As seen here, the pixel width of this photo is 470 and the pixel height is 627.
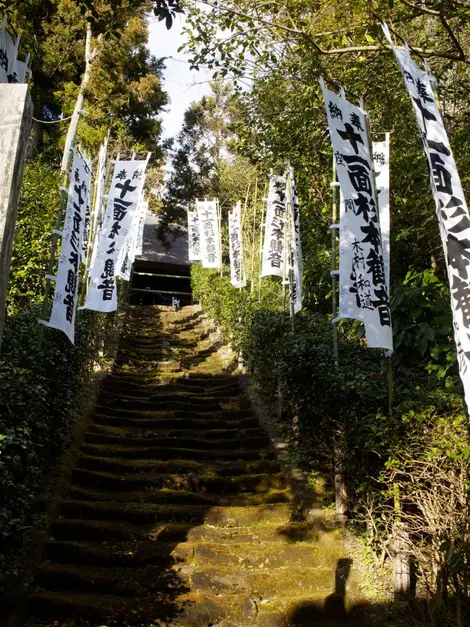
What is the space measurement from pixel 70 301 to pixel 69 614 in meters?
3.36

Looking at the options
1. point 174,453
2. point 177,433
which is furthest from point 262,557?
point 177,433

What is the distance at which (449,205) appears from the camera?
4.02 meters

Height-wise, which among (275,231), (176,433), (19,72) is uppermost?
(275,231)

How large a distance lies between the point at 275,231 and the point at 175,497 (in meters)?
5.34

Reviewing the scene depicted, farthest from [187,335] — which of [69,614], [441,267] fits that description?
[69,614]

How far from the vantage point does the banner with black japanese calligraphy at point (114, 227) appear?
948 centimetres

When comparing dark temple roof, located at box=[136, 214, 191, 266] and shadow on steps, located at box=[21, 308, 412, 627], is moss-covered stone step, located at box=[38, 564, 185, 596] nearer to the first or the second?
shadow on steps, located at box=[21, 308, 412, 627]

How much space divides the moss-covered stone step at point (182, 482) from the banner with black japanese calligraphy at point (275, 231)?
4.07m

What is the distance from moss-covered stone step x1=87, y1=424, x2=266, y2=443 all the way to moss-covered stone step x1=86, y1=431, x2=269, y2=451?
1.1 inches

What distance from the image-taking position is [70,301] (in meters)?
6.77

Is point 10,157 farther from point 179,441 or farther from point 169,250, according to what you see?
point 169,250

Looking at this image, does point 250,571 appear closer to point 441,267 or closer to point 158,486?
point 158,486

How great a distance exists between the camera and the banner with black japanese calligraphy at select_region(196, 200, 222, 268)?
56.8 ft

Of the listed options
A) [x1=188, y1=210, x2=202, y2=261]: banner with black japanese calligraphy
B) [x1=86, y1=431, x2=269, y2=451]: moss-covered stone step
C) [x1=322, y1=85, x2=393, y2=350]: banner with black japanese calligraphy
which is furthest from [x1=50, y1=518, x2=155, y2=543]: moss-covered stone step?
[x1=188, y1=210, x2=202, y2=261]: banner with black japanese calligraphy
